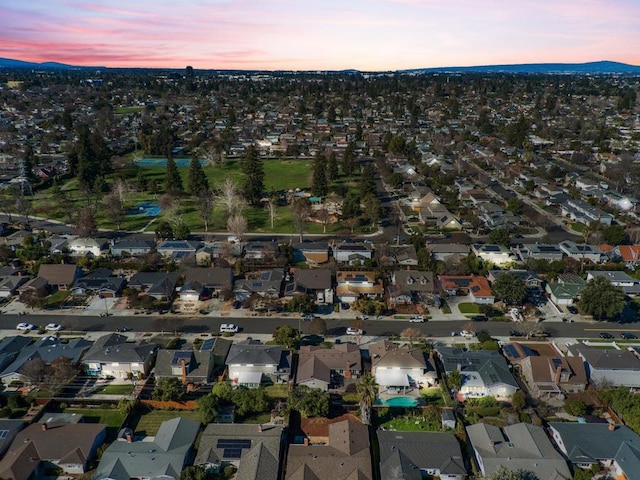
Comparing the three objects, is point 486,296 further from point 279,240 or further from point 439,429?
point 279,240

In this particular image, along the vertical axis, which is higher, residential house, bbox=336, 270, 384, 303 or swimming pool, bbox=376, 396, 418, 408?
residential house, bbox=336, 270, 384, 303

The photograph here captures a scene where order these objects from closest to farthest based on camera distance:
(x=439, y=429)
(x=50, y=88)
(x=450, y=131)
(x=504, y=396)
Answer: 1. (x=439, y=429)
2. (x=504, y=396)
3. (x=450, y=131)
4. (x=50, y=88)

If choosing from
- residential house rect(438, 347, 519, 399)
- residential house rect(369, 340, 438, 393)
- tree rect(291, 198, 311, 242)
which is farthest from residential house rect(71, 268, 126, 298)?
residential house rect(438, 347, 519, 399)

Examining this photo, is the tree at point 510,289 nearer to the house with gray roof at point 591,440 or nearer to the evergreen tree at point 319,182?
the house with gray roof at point 591,440

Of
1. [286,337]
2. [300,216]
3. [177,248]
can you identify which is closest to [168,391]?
[286,337]

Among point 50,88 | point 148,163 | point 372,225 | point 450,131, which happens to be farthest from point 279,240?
point 50,88

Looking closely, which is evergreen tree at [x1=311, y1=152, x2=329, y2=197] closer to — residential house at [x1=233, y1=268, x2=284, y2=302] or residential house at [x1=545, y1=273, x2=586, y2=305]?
residential house at [x1=233, y1=268, x2=284, y2=302]

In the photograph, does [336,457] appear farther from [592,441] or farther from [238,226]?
[238,226]
